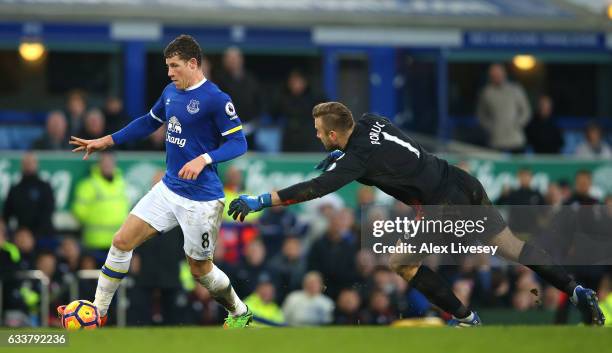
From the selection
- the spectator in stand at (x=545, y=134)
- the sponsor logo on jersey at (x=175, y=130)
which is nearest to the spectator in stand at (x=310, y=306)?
the sponsor logo on jersey at (x=175, y=130)

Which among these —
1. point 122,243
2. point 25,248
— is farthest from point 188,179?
Answer: point 25,248

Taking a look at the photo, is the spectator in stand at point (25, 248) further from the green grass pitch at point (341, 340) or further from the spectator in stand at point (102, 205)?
the green grass pitch at point (341, 340)

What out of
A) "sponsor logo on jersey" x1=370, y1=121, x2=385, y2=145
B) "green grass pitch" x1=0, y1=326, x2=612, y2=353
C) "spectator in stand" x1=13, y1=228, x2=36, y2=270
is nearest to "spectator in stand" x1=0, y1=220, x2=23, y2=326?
"spectator in stand" x1=13, y1=228, x2=36, y2=270

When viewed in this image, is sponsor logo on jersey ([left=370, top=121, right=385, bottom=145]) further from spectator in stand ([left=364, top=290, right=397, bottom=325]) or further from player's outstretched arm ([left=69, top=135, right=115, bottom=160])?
spectator in stand ([left=364, top=290, right=397, bottom=325])

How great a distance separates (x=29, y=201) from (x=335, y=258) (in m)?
3.67

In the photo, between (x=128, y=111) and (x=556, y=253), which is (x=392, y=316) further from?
(x=128, y=111)

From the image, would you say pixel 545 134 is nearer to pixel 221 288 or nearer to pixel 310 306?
pixel 310 306

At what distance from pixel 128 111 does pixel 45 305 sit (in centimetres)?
429

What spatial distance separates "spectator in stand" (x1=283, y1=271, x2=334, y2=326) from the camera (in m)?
15.6

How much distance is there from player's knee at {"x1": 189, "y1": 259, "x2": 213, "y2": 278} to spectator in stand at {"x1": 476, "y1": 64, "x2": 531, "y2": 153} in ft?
32.4

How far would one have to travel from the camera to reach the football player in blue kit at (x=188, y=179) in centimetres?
1054

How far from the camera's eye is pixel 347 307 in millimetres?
15594

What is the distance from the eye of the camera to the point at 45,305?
15375 mm

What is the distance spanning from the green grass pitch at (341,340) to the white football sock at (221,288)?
0.78m
